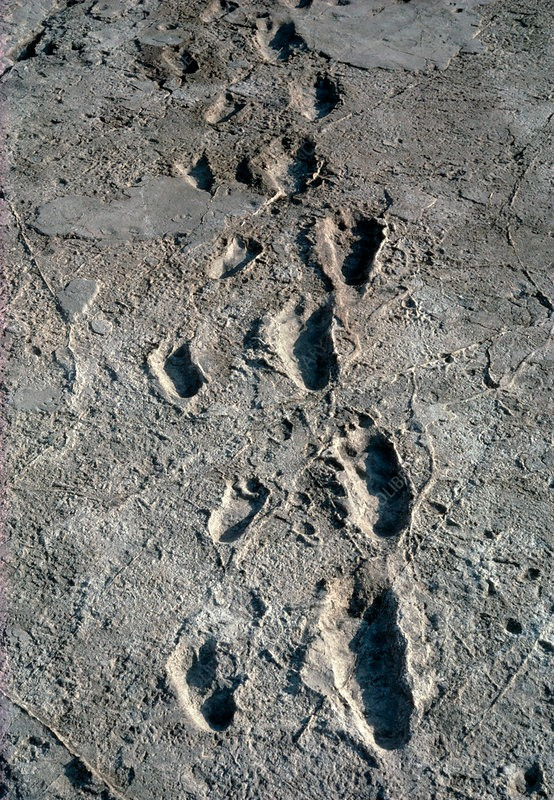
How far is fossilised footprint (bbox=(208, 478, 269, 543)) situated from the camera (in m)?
1.83

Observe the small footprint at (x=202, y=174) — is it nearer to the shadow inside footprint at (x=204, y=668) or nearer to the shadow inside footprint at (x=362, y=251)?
the shadow inside footprint at (x=362, y=251)

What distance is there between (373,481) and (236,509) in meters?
0.30

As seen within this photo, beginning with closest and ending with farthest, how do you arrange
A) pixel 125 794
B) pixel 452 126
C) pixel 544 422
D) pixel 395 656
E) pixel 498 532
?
pixel 125 794 → pixel 395 656 → pixel 498 532 → pixel 544 422 → pixel 452 126

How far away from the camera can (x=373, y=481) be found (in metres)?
1.91

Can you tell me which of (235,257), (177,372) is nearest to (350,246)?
(235,257)

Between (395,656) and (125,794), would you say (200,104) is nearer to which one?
(395,656)

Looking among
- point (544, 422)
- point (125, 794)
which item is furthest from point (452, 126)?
point (125, 794)

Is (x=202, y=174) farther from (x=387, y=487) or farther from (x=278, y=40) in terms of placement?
(x=387, y=487)

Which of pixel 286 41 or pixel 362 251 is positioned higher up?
pixel 286 41

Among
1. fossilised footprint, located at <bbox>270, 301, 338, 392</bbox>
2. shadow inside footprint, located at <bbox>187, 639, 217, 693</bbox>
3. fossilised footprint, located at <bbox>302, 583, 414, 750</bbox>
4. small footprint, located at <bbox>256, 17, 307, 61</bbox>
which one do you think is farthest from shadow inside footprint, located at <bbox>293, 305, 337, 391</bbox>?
small footprint, located at <bbox>256, 17, 307, 61</bbox>

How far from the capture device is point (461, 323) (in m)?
2.12

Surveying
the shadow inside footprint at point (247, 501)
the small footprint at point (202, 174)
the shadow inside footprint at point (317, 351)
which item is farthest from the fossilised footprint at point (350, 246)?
the shadow inside footprint at point (247, 501)

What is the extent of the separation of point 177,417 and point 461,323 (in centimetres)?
71

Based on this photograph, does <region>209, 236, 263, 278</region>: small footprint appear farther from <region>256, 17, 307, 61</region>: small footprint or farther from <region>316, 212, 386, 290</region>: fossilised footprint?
<region>256, 17, 307, 61</region>: small footprint
